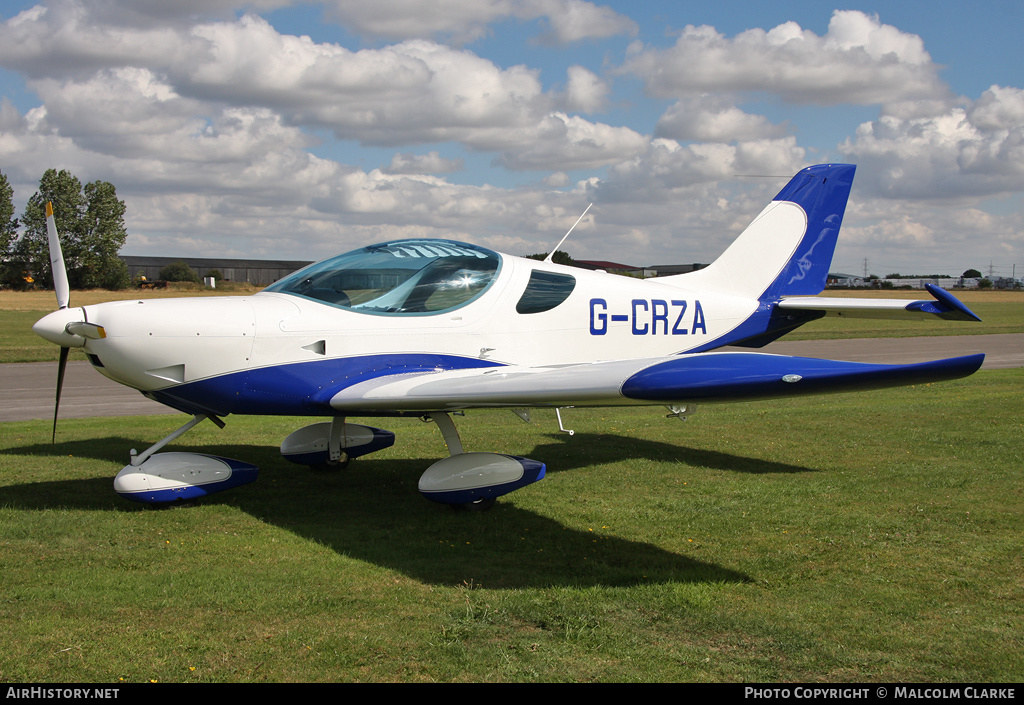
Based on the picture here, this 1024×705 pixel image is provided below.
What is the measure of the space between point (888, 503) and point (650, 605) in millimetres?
3334

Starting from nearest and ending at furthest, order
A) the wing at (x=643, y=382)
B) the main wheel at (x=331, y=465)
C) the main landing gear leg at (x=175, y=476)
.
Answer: the wing at (x=643, y=382)
the main landing gear leg at (x=175, y=476)
the main wheel at (x=331, y=465)

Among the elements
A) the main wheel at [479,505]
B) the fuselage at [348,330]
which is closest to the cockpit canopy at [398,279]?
the fuselage at [348,330]

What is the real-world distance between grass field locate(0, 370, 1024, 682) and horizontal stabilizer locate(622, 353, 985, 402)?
1.23 m

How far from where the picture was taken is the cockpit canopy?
679 cm

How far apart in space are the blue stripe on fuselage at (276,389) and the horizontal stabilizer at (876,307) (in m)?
4.82

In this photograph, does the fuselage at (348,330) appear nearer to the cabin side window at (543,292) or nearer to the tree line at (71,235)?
the cabin side window at (543,292)

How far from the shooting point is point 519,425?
11.3 metres

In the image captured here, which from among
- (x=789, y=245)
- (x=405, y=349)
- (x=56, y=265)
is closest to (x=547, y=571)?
(x=405, y=349)

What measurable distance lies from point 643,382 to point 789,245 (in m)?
5.44

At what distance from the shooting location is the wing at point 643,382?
14.1 feet

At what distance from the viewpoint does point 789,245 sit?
940 cm

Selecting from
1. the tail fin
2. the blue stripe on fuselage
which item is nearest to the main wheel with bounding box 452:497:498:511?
the blue stripe on fuselage

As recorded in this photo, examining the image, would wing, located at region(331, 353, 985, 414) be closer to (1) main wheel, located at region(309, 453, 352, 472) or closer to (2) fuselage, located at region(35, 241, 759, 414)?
(2) fuselage, located at region(35, 241, 759, 414)

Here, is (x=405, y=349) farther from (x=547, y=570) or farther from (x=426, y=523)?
(x=547, y=570)
